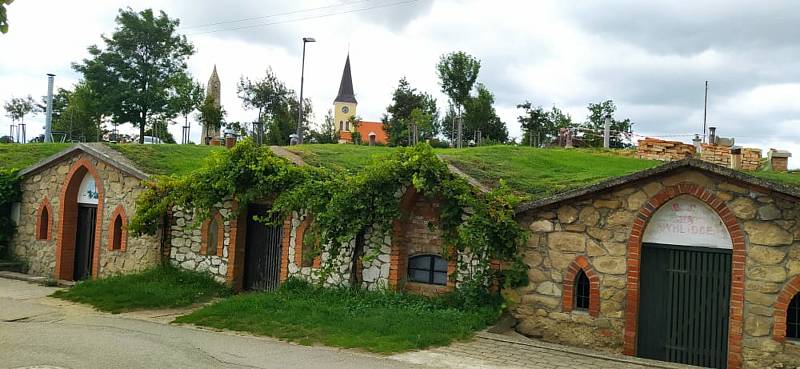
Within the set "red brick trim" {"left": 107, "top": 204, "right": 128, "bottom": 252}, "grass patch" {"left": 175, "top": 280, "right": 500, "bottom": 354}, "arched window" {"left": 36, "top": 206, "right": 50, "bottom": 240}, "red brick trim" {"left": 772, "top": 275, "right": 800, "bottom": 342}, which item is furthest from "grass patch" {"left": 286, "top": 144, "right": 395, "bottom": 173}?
"red brick trim" {"left": 772, "top": 275, "right": 800, "bottom": 342}

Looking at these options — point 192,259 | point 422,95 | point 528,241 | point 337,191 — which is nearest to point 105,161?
point 192,259

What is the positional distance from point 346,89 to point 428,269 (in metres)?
86.7

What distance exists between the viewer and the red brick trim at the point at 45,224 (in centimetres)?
1712

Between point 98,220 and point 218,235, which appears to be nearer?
point 218,235

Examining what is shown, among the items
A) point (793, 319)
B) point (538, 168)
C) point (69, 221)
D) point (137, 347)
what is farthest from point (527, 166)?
point (69, 221)

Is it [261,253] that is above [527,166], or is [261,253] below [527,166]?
below

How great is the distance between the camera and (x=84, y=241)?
17.0 meters

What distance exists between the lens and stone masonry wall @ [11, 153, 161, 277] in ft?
50.4

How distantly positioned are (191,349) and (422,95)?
4907 cm

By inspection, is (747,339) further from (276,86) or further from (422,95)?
(422,95)

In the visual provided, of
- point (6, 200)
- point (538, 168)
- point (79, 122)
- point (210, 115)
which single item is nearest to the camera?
point (538, 168)

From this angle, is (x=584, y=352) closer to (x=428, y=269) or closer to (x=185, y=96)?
(x=428, y=269)

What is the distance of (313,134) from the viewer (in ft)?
180

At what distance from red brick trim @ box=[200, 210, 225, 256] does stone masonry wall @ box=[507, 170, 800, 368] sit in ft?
23.1
